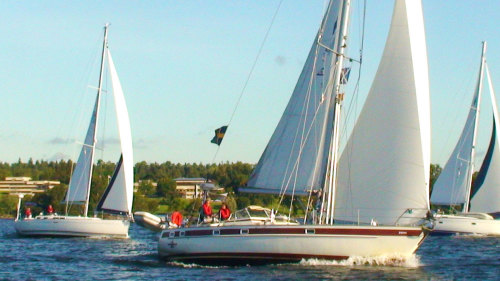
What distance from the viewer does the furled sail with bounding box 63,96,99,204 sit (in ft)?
199

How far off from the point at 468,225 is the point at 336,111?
105 ft

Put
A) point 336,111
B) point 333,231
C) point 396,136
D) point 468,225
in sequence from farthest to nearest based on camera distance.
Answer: point 468,225, point 336,111, point 396,136, point 333,231

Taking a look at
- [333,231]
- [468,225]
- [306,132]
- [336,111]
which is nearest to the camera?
[333,231]

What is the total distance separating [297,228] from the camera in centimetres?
3388

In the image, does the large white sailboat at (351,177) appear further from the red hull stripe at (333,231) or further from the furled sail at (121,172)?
the furled sail at (121,172)

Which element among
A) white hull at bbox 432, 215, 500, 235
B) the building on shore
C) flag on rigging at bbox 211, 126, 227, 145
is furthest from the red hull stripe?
the building on shore

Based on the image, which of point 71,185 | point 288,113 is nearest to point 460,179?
point 71,185

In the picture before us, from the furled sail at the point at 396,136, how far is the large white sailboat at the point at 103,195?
2632 cm

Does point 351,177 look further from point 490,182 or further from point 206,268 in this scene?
point 490,182

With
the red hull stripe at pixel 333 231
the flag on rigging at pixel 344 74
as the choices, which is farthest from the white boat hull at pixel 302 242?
the flag on rigging at pixel 344 74

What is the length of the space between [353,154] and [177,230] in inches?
317

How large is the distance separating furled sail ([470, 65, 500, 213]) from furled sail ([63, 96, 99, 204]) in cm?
3021

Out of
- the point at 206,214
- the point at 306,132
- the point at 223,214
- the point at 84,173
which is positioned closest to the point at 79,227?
the point at 84,173

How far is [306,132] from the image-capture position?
37.7 meters
